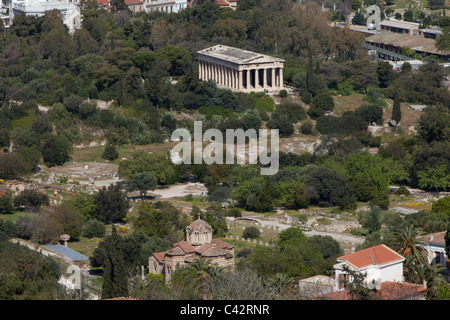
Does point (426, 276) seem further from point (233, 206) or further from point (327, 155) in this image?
point (327, 155)

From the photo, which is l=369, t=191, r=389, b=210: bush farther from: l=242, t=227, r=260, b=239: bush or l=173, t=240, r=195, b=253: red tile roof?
l=173, t=240, r=195, b=253: red tile roof

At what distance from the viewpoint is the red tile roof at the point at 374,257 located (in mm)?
53156

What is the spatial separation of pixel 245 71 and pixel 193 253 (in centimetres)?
5158

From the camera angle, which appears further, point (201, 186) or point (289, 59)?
point (289, 59)

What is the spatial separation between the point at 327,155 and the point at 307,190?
31.3ft

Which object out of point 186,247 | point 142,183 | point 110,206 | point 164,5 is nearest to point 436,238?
point 186,247

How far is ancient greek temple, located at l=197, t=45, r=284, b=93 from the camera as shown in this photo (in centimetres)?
11056

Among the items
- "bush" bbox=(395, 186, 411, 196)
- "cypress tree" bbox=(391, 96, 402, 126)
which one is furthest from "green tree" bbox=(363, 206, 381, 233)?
"cypress tree" bbox=(391, 96, 402, 126)

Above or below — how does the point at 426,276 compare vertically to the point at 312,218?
above

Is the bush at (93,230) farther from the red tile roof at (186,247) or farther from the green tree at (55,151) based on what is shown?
the green tree at (55,151)

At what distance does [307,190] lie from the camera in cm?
8606

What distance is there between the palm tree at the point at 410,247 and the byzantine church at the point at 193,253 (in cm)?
952

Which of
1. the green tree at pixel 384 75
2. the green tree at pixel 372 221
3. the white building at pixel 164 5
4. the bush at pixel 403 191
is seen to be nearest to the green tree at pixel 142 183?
the green tree at pixel 372 221

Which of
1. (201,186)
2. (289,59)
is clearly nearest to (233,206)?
(201,186)
